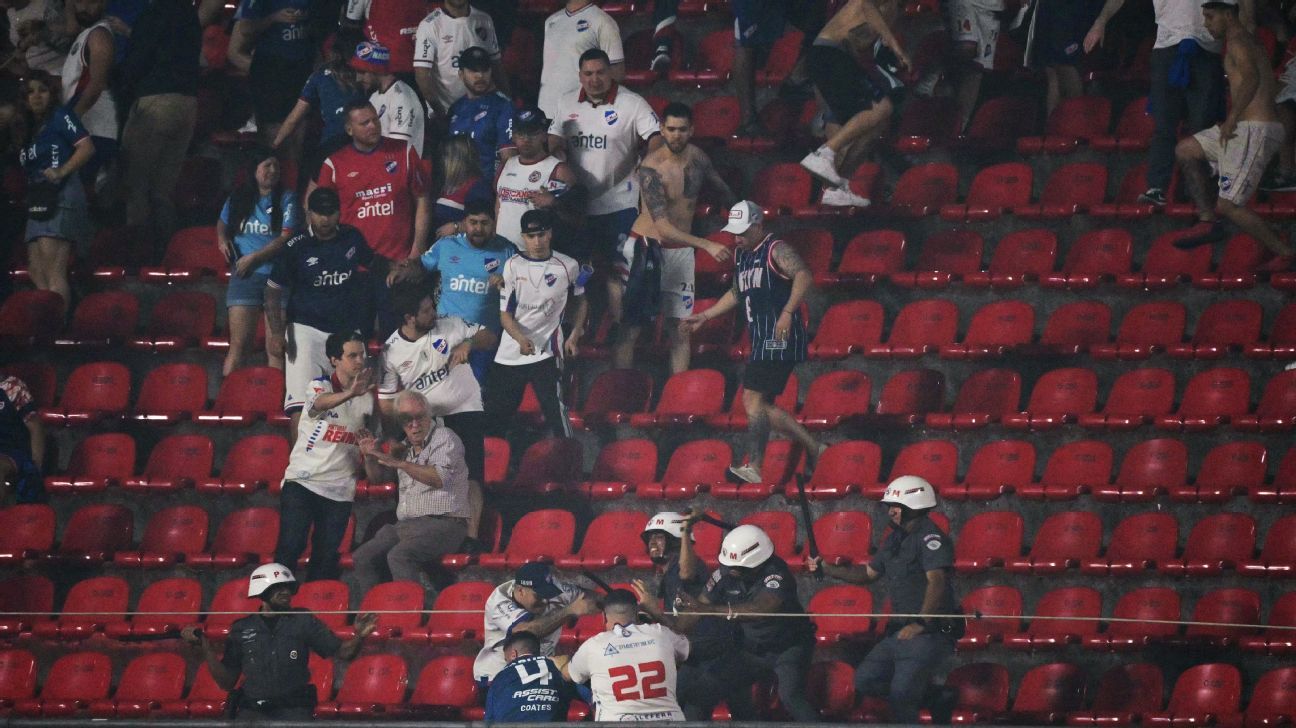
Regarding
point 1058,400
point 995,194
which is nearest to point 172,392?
point 995,194

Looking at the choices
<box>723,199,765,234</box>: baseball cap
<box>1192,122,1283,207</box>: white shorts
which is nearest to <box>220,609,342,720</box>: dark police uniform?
<box>723,199,765,234</box>: baseball cap

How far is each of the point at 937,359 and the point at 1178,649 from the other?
2367 millimetres

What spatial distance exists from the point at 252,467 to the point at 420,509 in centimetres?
147

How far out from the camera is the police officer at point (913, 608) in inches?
366

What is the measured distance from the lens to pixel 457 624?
10.4m

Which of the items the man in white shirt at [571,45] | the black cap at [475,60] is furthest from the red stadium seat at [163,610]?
the man in white shirt at [571,45]

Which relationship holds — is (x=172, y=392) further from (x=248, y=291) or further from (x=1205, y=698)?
(x=1205, y=698)

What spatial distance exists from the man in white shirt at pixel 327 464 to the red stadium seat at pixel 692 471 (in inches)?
67.6

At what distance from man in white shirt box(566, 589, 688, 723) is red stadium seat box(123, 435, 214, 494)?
11.7 ft

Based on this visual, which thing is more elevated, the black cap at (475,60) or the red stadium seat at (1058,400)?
the black cap at (475,60)

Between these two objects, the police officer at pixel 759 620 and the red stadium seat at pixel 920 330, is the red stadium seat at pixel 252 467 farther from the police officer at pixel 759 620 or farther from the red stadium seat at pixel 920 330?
the red stadium seat at pixel 920 330

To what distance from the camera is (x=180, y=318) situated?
12367mm

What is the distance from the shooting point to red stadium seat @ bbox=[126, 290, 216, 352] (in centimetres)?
1227

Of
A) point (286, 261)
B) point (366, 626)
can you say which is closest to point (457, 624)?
point (366, 626)
